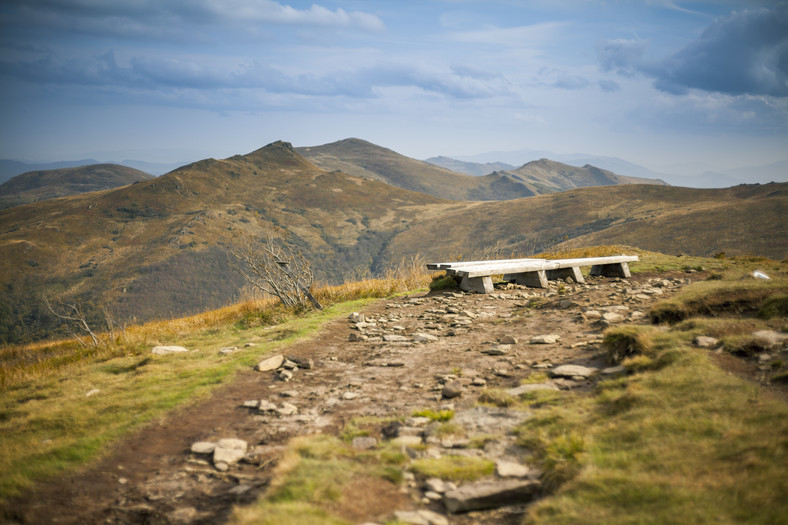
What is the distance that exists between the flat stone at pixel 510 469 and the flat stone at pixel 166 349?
254 inches

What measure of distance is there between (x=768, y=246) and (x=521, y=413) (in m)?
40.9

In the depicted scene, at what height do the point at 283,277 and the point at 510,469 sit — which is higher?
the point at 283,277

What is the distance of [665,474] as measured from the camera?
8.99 feet

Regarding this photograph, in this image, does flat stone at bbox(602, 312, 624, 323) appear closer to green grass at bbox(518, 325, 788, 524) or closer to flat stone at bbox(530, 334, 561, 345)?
flat stone at bbox(530, 334, 561, 345)

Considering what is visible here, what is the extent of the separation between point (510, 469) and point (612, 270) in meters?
12.1

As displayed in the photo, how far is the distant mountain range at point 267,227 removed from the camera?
55688mm

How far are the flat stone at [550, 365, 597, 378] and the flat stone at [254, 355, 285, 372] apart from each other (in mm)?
3902

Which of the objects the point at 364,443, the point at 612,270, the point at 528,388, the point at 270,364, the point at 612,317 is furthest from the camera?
the point at 612,270

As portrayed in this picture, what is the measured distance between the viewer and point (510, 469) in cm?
331

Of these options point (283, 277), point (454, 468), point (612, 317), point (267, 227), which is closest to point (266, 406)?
point (454, 468)

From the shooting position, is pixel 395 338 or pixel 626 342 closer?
pixel 626 342

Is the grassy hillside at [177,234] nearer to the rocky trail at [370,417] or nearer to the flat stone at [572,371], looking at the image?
the rocky trail at [370,417]

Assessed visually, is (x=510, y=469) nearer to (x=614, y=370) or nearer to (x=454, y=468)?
(x=454, y=468)

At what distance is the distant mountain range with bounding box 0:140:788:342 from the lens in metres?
55.7
